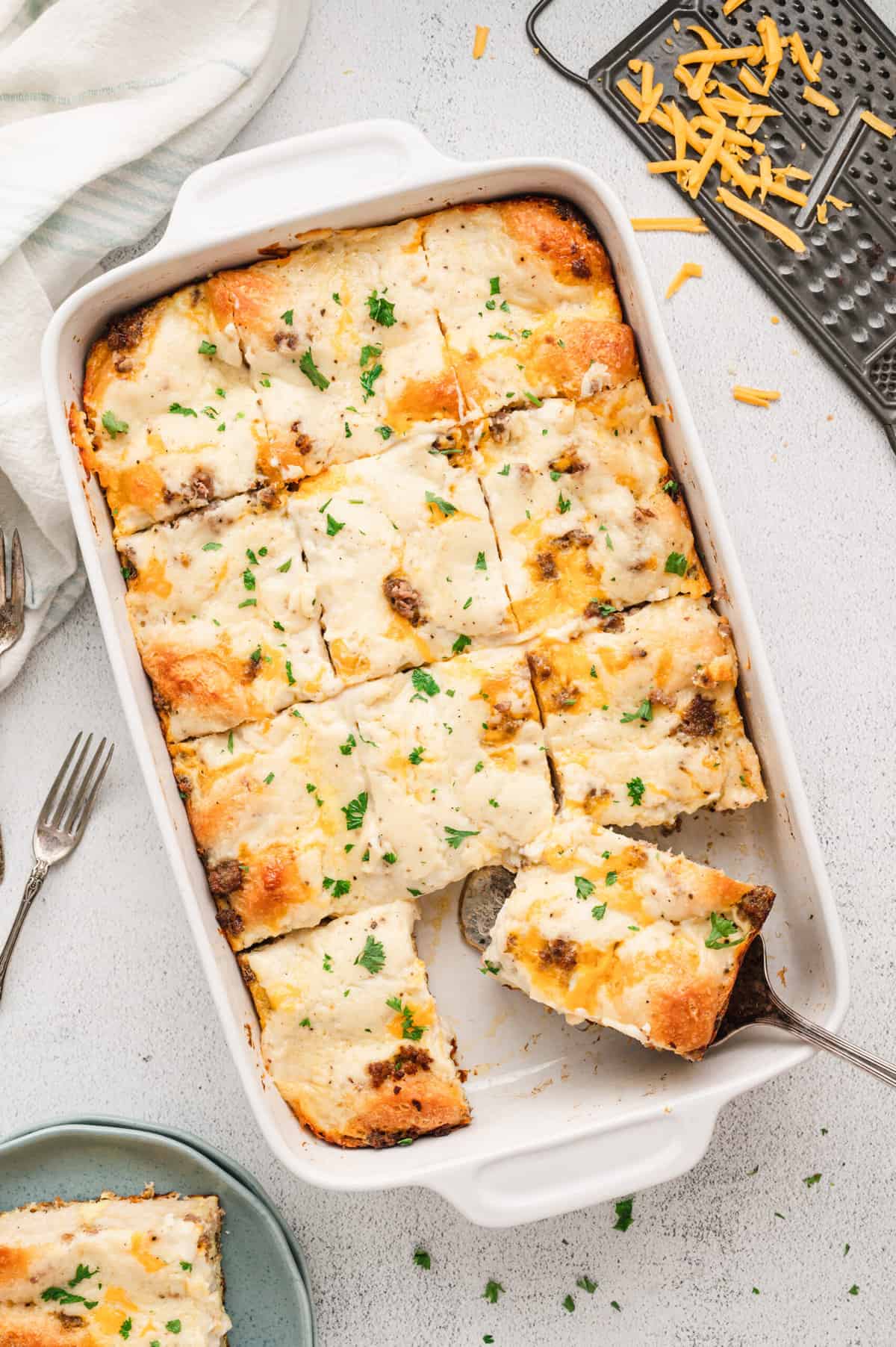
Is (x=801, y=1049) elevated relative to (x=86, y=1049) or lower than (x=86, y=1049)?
lower

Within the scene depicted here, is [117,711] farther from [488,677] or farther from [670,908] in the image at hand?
[670,908]

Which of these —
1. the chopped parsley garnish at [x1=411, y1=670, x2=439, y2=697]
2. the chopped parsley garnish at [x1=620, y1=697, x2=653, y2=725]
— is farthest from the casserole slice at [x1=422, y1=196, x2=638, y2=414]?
the chopped parsley garnish at [x1=620, y1=697, x2=653, y2=725]

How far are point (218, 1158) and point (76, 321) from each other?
2458mm

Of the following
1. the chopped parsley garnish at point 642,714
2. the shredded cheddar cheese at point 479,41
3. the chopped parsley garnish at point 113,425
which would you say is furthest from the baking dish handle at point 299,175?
the chopped parsley garnish at point 642,714

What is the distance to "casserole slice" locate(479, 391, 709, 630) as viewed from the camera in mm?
3088

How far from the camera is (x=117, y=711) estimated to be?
140 inches

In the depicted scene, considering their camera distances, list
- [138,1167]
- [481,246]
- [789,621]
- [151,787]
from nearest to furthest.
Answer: [151,787] < [481,246] < [138,1167] < [789,621]

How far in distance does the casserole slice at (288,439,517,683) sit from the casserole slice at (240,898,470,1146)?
74 cm

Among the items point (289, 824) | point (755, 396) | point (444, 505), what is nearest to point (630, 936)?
point (289, 824)

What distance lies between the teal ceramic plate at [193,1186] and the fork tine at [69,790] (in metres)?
0.90

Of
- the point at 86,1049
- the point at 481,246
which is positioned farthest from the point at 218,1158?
the point at 481,246

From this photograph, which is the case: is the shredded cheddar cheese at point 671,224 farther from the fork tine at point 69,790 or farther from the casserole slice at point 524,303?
the fork tine at point 69,790

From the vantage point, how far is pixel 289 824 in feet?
10.00

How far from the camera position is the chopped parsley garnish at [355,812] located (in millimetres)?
3051
